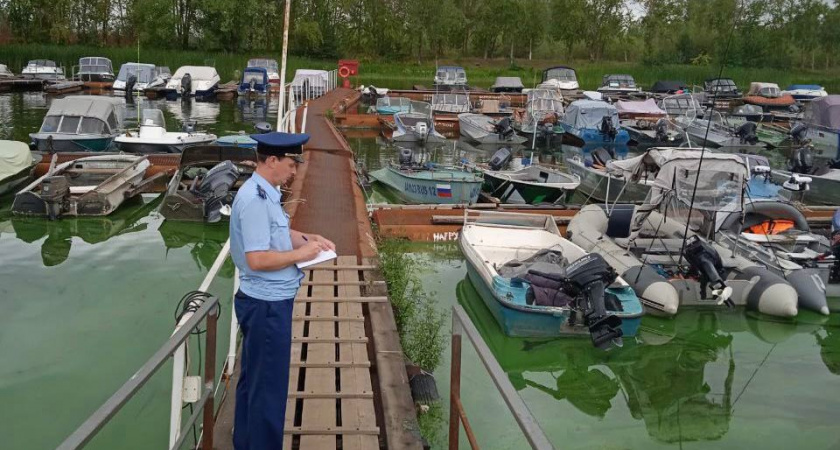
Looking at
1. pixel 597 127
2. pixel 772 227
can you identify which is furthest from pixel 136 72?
pixel 772 227

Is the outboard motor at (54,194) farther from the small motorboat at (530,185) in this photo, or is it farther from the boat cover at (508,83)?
the boat cover at (508,83)

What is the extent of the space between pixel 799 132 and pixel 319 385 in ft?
80.7

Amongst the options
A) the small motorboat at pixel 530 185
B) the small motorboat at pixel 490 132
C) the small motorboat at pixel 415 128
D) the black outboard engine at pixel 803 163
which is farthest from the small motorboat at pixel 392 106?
the black outboard engine at pixel 803 163

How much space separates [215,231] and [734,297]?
8253 millimetres

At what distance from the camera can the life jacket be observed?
11.9 meters

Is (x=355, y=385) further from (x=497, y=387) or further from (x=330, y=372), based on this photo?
(x=497, y=387)

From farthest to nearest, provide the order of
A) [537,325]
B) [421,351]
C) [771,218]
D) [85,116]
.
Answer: [85,116] < [771,218] < [537,325] < [421,351]

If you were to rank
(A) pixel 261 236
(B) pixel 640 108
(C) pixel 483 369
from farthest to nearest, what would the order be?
(B) pixel 640 108 < (C) pixel 483 369 < (A) pixel 261 236

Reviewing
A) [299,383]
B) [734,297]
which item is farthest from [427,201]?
[299,383]

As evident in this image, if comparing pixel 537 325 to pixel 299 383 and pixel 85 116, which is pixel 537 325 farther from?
pixel 85 116

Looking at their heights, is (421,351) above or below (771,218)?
below

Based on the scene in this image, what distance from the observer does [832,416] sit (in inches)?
282

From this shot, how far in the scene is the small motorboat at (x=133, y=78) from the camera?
38109 mm

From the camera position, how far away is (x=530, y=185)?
15.1 metres
